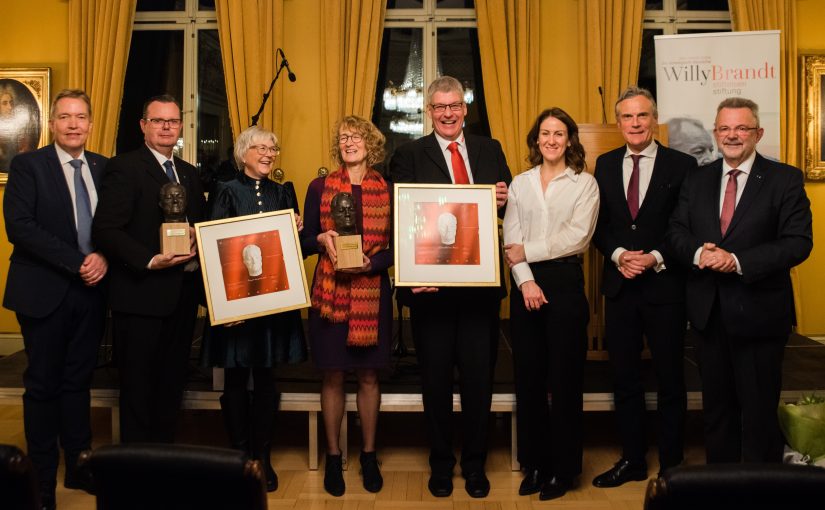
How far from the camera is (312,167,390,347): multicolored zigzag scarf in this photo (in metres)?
3.14

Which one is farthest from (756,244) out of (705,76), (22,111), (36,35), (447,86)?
(36,35)

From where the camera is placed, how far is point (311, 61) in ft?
21.3

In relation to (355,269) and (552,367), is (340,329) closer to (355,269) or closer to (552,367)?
(355,269)

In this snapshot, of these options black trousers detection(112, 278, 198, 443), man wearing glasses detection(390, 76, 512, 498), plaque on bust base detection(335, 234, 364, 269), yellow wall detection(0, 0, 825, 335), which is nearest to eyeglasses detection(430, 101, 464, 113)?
man wearing glasses detection(390, 76, 512, 498)

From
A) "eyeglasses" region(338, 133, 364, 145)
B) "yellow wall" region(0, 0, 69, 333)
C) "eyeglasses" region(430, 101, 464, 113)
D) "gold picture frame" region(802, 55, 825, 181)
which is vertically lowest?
"eyeglasses" region(338, 133, 364, 145)

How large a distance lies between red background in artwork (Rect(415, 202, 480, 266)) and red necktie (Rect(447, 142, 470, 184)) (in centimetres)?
21

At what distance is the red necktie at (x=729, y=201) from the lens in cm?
294

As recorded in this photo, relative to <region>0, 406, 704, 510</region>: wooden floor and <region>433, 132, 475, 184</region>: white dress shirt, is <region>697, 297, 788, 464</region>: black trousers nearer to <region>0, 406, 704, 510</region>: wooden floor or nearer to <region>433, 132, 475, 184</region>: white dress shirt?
<region>0, 406, 704, 510</region>: wooden floor

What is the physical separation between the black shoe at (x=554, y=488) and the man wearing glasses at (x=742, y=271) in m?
0.62

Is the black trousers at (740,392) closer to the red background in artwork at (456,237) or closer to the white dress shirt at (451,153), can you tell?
the red background in artwork at (456,237)

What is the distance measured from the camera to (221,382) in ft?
12.5

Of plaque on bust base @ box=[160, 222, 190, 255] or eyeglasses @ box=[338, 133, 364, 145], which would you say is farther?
eyeglasses @ box=[338, 133, 364, 145]

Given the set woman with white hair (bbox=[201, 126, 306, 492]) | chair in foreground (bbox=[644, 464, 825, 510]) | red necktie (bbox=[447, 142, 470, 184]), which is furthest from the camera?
red necktie (bbox=[447, 142, 470, 184])

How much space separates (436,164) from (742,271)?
1.29m
